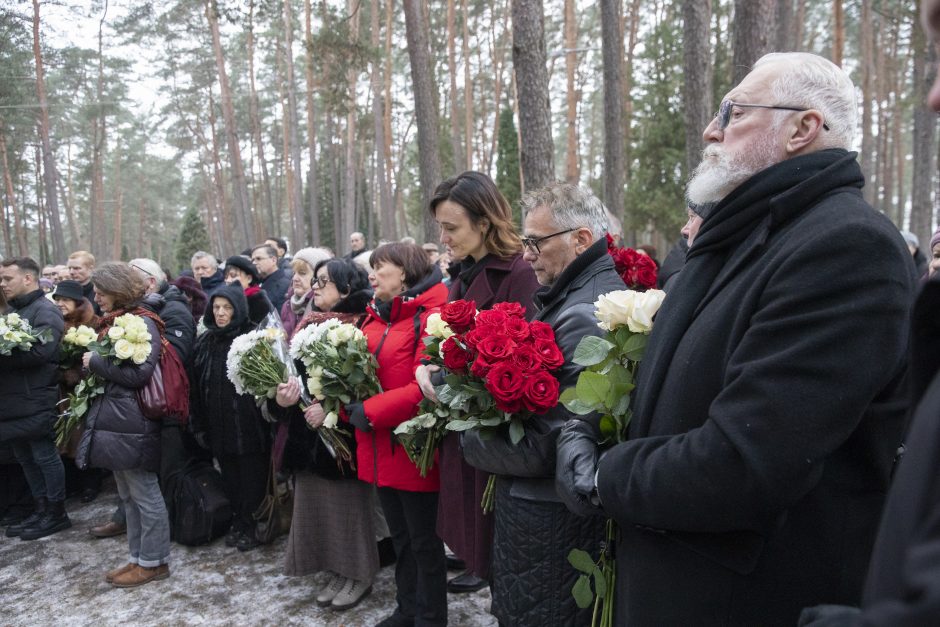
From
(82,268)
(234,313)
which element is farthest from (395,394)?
(82,268)

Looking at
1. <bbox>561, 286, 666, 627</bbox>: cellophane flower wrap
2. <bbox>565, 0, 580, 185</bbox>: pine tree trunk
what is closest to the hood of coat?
<bbox>561, 286, 666, 627</bbox>: cellophane flower wrap

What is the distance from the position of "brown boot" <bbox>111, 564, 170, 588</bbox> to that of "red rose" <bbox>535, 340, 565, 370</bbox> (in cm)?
390

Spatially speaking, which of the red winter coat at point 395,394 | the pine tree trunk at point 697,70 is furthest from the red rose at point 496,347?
the pine tree trunk at point 697,70

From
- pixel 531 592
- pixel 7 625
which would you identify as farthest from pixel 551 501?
pixel 7 625

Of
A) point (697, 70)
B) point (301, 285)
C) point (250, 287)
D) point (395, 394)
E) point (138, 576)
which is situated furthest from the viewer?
point (697, 70)

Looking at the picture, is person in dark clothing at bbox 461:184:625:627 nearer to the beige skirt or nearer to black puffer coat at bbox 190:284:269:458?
the beige skirt

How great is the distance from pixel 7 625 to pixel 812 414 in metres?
5.02

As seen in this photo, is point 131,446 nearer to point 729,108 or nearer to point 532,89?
point 729,108

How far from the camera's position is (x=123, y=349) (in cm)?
438

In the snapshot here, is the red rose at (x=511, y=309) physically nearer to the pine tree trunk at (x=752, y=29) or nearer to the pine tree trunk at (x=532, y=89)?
the pine tree trunk at (x=532, y=89)

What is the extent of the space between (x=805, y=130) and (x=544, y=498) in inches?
56.1

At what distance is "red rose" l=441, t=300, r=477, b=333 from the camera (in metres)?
2.61

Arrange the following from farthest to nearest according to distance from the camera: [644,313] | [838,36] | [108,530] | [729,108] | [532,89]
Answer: [838,36], [532,89], [108,530], [644,313], [729,108]

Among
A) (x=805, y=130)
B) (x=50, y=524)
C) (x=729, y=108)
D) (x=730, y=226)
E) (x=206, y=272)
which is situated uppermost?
(x=206, y=272)
